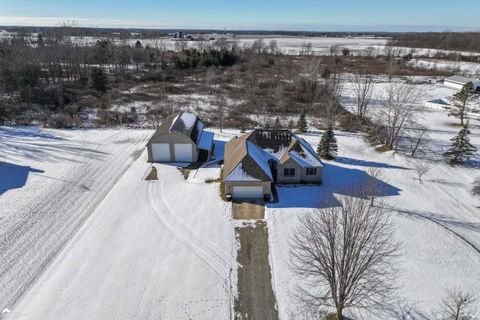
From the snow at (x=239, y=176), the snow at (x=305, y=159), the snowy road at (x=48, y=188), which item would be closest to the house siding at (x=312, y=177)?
the snow at (x=305, y=159)

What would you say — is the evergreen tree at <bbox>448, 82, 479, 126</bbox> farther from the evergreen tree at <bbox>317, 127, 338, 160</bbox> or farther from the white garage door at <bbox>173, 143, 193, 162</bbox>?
the white garage door at <bbox>173, 143, 193, 162</bbox>

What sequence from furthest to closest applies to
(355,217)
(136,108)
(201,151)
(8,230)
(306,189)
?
1. (136,108)
2. (201,151)
3. (306,189)
4. (8,230)
5. (355,217)

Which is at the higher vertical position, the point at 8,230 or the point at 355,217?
the point at 355,217

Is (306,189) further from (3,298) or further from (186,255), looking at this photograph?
(3,298)

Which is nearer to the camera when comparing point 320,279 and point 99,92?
point 320,279

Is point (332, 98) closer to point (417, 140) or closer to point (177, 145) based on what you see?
point (417, 140)

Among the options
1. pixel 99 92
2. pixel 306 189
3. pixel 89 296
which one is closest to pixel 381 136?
pixel 306 189

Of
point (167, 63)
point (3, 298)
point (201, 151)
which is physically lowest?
point (3, 298)
